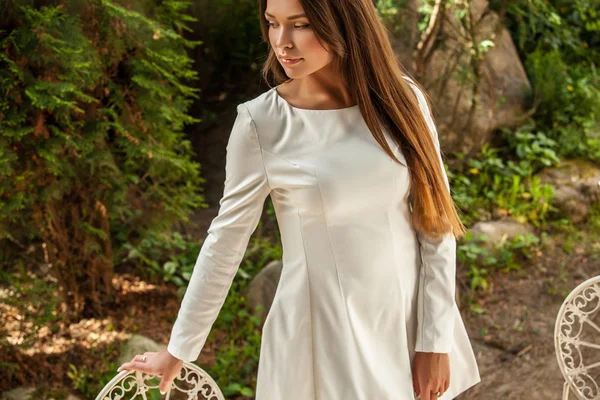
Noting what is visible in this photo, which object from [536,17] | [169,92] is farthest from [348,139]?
[536,17]

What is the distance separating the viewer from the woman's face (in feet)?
4.83

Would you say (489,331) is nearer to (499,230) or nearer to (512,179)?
(499,230)

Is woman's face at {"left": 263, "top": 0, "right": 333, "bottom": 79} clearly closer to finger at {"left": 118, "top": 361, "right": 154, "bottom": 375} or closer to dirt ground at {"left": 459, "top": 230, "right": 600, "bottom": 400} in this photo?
finger at {"left": 118, "top": 361, "right": 154, "bottom": 375}

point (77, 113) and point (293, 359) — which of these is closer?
point (293, 359)

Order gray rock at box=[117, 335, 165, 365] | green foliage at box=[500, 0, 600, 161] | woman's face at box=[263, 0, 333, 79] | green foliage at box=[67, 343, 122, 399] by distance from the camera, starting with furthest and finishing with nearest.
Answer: green foliage at box=[500, 0, 600, 161]
gray rock at box=[117, 335, 165, 365]
green foliage at box=[67, 343, 122, 399]
woman's face at box=[263, 0, 333, 79]

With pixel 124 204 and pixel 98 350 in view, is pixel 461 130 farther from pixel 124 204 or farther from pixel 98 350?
pixel 98 350

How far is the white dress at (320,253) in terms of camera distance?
156 cm

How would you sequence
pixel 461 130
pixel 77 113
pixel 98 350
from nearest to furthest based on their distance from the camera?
pixel 77 113 < pixel 98 350 < pixel 461 130

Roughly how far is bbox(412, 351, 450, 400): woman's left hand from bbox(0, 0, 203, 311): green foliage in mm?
1839

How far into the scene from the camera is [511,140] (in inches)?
202

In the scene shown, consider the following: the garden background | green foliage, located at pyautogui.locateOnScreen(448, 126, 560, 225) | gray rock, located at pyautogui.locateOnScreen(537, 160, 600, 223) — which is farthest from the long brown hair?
gray rock, located at pyautogui.locateOnScreen(537, 160, 600, 223)

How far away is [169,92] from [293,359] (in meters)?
2.01

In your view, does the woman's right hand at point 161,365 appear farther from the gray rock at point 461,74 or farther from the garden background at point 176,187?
the gray rock at point 461,74

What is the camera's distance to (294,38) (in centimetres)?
149
